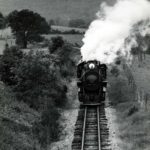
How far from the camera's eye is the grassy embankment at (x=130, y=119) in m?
20.9

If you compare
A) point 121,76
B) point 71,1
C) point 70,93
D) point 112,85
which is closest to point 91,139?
point 70,93

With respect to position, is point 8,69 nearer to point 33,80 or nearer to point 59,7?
point 33,80

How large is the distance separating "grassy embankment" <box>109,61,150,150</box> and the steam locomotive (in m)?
1.74

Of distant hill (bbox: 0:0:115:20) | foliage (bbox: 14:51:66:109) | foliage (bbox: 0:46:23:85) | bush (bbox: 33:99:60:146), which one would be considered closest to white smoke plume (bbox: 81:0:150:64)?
foliage (bbox: 14:51:66:109)

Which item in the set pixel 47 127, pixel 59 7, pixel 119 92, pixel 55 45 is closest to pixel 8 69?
pixel 47 127

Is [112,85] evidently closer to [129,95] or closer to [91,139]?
[129,95]

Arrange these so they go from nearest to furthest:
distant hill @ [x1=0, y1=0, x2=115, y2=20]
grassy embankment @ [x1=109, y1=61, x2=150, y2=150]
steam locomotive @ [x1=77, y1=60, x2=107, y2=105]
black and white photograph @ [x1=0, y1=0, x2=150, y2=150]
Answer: grassy embankment @ [x1=109, y1=61, x2=150, y2=150]
black and white photograph @ [x1=0, y1=0, x2=150, y2=150]
steam locomotive @ [x1=77, y1=60, x2=107, y2=105]
distant hill @ [x1=0, y1=0, x2=115, y2=20]

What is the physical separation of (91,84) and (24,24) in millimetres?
37390

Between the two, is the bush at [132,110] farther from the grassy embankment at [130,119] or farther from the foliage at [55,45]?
the foliage at [55,45]

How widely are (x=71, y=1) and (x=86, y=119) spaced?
96900 millimetres

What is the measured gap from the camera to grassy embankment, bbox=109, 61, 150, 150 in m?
20.9

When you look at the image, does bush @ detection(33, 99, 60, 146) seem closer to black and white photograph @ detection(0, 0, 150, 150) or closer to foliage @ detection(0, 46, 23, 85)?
black and white photograph @ detection(0, 0, 150, 150)

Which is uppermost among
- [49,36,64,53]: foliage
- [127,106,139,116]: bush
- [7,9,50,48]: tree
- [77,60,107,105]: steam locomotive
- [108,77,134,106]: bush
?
[7,9,50,48]: tree

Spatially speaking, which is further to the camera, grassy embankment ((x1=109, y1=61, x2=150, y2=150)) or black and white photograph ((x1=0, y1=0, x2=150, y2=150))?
black and white photograph ((x1=0, y1=0, x2=150, y2=150))
